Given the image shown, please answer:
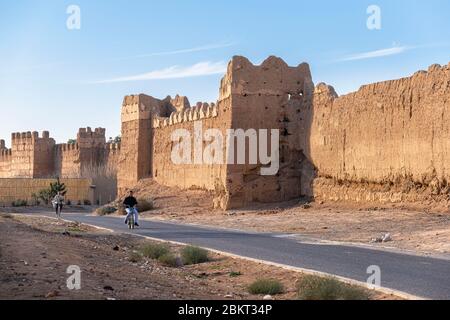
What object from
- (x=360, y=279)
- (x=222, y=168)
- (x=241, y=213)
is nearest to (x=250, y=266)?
(x=360, y=279)

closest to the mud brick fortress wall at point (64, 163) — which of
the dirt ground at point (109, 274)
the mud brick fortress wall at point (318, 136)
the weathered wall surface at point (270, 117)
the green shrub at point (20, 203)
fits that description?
the green shrub at point (20, 203)

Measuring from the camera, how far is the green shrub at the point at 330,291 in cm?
1022

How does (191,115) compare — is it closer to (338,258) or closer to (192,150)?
(192,150)

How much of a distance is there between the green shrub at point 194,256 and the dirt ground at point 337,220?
4.45m

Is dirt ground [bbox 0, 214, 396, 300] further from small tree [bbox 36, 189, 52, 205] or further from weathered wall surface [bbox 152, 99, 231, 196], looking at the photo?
small tree [bbox 36, 189, 52, 205]

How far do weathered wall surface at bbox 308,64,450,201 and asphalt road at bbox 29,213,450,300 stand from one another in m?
5.21

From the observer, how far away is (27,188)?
59.0m

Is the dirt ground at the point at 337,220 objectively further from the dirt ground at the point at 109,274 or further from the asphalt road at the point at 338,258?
the dirt ground at the point at 109,274

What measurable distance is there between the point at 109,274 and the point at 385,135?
14519mm

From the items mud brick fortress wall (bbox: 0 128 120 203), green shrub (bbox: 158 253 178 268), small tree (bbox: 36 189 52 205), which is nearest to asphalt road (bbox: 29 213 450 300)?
green shrub (bbox: 158 253 178 268)

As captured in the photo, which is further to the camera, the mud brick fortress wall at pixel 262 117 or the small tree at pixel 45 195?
the small tree at pixel 45 195

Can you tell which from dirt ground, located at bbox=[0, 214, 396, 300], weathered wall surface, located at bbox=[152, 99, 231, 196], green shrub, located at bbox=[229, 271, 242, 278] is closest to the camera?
dirt ground, located at bbox=[0, 214, 396, 300]

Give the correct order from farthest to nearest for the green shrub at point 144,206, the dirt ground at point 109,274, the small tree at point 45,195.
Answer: the small tree at point 45,195 < the green shrub at point 144,206 < the dirt ground at point 109,274

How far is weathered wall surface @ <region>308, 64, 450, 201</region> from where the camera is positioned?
22.8m
